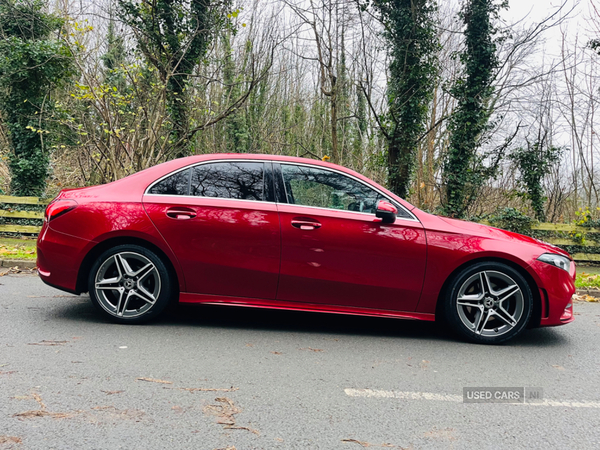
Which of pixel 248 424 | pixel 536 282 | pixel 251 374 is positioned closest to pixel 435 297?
pixel 536 282

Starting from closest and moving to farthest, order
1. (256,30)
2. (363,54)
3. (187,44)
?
(187,44) → (363,54) → (256,30)

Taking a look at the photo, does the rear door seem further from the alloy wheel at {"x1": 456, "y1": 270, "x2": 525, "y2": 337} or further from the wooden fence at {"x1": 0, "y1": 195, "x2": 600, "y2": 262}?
the wooden fence at {"x1": 0, "y1": 195, "x2": 600, "y2": 262}

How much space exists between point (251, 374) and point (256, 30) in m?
19.5

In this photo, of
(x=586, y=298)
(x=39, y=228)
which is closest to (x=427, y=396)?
(x=586, y=298)

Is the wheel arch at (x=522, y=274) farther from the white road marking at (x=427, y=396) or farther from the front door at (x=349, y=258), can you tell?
the white road marking at (x=427, y=396)

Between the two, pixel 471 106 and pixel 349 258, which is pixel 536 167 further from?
pixel 349 258

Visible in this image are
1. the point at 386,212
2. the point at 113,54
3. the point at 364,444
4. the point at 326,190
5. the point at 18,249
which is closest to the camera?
the point at 364,444

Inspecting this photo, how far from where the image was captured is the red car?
4.71 m

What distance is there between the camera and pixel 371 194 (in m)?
4.95

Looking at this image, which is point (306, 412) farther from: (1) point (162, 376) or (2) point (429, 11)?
(2) point (429, 11)

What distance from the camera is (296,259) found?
15.4 feet

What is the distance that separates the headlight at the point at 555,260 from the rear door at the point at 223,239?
8.44ft

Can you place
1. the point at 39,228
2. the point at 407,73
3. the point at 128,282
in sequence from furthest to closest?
the point at 407,73 < the point at 39,228 < the point at 128,282

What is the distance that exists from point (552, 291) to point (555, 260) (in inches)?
12.0
